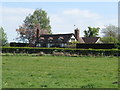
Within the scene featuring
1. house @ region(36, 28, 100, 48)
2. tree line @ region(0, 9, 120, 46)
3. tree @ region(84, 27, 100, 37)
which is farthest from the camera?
tree @ region(84, 27, 100, 37)

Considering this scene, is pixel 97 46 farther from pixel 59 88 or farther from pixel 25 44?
pixel 59 88

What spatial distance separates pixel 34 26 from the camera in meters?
86.4

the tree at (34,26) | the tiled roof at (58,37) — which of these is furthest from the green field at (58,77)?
the tree at (34,26)

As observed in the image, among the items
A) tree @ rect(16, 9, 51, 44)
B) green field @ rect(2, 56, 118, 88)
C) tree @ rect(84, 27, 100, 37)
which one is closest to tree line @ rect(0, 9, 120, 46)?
tree @ rect(16, 9, 51, 44)

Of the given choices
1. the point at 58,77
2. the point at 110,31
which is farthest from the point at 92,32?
the point at 58,77

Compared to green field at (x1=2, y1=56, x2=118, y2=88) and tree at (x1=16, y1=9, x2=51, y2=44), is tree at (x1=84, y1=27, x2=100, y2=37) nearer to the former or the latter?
tree at (x1=16, y1=9, x2=51, y2=44)

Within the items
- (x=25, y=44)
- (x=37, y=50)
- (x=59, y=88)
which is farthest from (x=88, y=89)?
(x=25, y=44)

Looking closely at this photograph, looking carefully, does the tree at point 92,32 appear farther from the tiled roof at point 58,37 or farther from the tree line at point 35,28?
the tiled roof at point 58,37

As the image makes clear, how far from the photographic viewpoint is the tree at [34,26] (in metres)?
85.9

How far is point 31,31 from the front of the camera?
282 ft

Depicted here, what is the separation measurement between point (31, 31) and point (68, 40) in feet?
50.6

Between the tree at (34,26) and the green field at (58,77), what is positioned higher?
the tree at (34,26)

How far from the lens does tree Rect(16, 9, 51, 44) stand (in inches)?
3383

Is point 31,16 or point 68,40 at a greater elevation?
point 31,16
